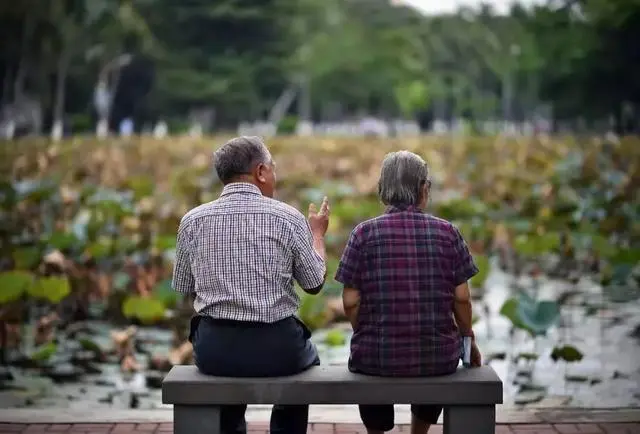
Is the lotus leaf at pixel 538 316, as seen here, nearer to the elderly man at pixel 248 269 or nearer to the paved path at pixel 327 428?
the paved path at pixel 327 428

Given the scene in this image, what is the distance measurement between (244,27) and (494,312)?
4729 centimetres

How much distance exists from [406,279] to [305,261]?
0.89 ft

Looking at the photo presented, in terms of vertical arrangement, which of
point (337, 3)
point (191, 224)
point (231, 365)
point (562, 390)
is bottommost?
point (562, 390)

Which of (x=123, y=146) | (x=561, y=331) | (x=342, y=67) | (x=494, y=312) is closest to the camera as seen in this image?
(x=561, y=331)

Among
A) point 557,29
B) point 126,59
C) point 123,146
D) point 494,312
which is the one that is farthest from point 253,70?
point 494,312

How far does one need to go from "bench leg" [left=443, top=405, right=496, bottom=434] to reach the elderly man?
0.43m

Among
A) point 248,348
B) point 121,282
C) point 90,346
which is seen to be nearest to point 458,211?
point 121,282

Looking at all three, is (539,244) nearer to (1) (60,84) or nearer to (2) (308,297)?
(2) (308,297)

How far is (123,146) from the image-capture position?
25672mm

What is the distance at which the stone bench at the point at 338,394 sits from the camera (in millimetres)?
3391

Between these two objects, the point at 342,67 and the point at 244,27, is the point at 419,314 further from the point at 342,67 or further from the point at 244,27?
the point at 342,67

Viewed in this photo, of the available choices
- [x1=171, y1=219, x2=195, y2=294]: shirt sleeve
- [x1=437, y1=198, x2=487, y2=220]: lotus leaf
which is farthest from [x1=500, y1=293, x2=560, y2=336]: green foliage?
[x1=437, y1=198, x2=487, y2=220]: lotus leaf

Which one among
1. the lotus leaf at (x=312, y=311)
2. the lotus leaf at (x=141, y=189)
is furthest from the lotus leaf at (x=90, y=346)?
the lotus leaf at (x=141, y=189)

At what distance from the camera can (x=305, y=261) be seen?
3453mm
